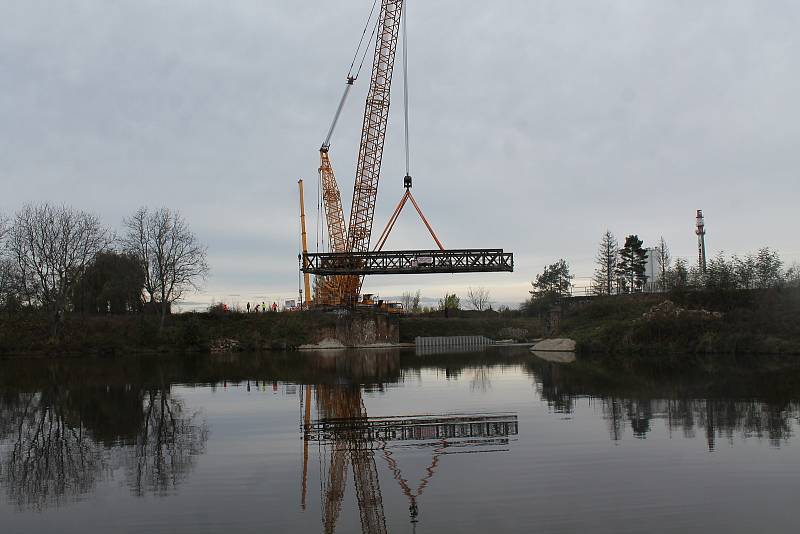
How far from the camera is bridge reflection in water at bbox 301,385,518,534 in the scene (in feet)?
28.8

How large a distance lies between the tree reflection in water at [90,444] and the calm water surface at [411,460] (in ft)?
0.20

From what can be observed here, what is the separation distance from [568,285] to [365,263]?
52.4 metres

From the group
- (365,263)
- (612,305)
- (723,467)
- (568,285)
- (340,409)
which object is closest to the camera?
(723,467)

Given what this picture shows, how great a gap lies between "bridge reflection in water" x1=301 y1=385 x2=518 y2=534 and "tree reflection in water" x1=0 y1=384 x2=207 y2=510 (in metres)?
2.52

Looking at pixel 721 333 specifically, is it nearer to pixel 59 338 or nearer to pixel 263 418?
pixel 263 418

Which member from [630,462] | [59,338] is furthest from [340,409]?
[59,338]

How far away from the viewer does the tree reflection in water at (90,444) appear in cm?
1005

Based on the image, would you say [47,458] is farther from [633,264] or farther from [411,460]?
[633,264]

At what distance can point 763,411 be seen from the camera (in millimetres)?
15844

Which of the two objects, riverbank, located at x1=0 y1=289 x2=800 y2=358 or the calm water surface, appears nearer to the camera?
the calm water surface

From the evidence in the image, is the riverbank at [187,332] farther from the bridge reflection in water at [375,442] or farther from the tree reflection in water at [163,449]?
the bridge reflection in water at [375,442]

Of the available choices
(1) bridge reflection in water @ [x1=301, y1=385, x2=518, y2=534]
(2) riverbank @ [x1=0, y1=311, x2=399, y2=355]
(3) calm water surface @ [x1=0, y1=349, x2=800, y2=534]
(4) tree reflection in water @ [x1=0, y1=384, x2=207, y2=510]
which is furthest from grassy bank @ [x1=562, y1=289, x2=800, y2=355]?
(4) tree reflection in water @ [x1=0, y1=384, x2=207, y2=510]

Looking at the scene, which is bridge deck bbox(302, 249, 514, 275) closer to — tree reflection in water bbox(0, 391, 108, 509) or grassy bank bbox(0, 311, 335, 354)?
grassy bank bbox(0, 311, 335, 354)

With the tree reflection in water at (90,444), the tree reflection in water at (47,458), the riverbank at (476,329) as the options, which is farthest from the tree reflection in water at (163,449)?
the riverbank at (476,329)
